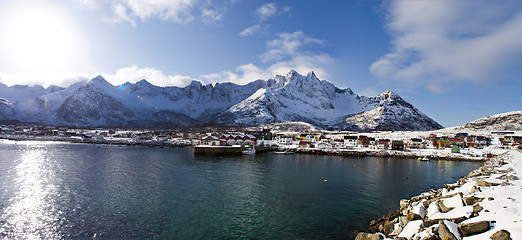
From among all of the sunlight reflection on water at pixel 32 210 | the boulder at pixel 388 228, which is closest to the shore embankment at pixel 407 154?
the boulder at pixel 388 228

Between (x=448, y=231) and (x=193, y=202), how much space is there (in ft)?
69.3

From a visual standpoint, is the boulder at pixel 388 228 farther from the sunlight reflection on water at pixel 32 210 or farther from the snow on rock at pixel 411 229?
the sunlight reflection on water at pixel 32 210

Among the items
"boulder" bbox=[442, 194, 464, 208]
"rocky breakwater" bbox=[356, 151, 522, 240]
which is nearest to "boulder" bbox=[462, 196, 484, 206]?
"rocky breakwater" bbox=[356, 151, 522, 240]

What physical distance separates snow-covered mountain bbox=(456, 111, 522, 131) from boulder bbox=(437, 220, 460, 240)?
718ft

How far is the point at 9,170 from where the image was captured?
4075 cm

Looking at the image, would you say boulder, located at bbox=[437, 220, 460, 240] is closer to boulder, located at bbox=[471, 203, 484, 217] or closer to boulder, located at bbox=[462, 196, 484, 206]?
boulder, located at bbox=[471, 203, 484, 217]

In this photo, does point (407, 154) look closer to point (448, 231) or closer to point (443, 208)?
point (443, 208)

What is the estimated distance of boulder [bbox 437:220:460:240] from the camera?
1122 centimetres

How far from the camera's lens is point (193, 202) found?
25797 millimetres

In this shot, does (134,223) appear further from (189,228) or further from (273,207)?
(273,207)

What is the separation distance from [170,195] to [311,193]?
15991mm

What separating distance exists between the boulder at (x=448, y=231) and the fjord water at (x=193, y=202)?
7.57 meters

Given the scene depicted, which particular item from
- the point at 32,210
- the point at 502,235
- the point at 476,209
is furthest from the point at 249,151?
the point at 502,235

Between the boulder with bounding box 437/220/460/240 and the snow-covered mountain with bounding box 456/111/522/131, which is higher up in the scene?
the snow-covered mountain with bounding box 456/111/522/131
